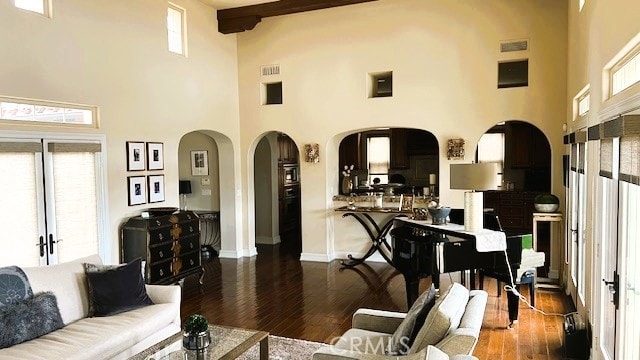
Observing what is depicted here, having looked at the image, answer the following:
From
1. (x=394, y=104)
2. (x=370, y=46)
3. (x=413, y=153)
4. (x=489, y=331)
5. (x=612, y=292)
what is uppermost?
(x=370, y=46)

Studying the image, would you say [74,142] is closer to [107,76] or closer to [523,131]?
[107,76]

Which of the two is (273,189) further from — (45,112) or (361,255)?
(45,112)

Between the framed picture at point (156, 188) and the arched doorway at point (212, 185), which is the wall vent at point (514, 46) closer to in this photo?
the arched doorway at point (212, 185)

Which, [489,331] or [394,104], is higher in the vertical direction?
[394,104]

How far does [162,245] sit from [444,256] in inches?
148

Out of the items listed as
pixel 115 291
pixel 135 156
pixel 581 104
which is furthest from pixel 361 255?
pixel 115 291

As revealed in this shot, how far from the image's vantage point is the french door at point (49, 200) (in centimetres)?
475

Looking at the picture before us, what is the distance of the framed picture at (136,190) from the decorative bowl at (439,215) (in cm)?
409

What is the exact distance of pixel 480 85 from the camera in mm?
7000

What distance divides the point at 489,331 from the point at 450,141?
3.28 meters

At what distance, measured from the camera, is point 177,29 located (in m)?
7.37

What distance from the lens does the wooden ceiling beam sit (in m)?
7.42

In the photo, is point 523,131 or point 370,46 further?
point 523,131

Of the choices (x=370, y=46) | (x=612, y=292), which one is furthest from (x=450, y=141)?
(x=612, y=292)
